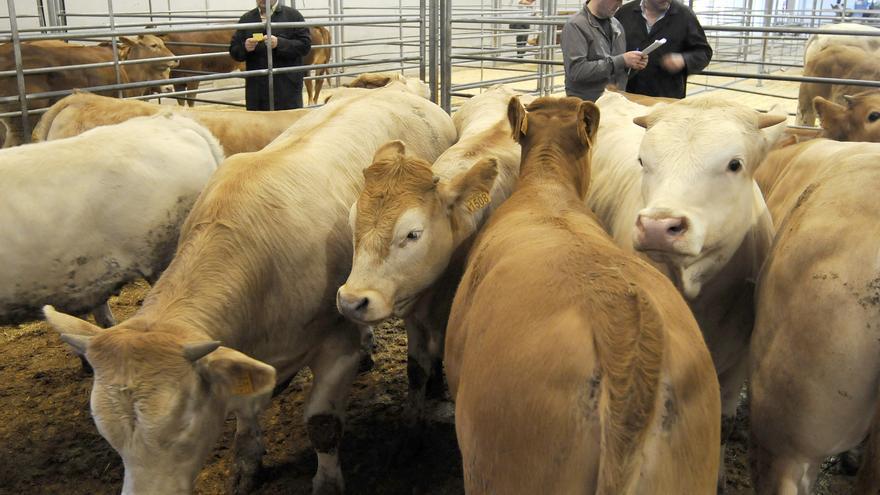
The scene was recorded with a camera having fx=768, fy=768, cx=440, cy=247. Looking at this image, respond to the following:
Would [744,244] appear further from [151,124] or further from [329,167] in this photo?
[151,124]

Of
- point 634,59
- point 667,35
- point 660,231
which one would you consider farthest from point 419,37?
point 660,231

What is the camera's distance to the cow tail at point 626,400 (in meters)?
1.62

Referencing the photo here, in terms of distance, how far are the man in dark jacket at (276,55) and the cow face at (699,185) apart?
15.5 ft

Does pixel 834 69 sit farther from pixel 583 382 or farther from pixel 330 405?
pixel 583 382

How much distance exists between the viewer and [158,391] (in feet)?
8.00

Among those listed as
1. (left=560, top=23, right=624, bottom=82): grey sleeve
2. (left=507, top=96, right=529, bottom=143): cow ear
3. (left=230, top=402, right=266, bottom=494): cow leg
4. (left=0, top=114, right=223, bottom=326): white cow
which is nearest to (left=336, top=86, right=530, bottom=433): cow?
(left=507, top=96, right=529, bottom=143): cow ear

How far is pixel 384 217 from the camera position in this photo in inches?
119

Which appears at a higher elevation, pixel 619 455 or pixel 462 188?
pixel 462 188

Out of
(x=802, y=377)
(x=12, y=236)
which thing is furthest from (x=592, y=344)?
(x=12, y=236)

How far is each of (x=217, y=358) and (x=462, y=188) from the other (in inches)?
47.9

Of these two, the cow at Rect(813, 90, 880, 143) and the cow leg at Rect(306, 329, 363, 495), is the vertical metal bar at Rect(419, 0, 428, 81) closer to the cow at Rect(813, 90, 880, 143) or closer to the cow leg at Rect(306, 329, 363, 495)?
the cow at Rect(813, 90, 880, 143)

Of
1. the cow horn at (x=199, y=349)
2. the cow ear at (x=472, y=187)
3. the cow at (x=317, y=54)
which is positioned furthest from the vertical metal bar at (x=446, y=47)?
the cow at (x=317, y=54)

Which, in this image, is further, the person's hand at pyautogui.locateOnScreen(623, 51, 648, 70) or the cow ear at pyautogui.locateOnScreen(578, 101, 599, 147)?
the person's hand at pyautogui.locateOnScreen(623, 51, 648, 70)

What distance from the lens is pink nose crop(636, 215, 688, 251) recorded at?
8.34 ft
